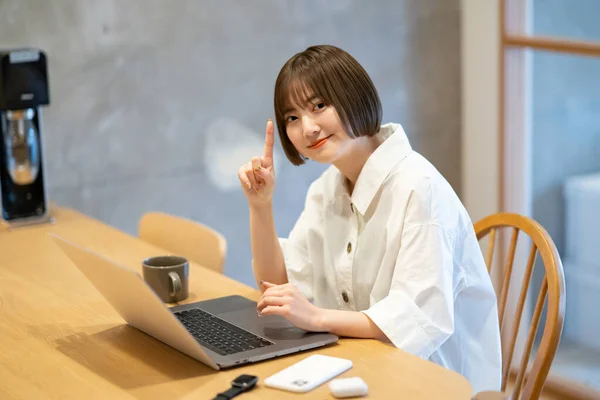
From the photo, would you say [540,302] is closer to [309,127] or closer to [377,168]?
[377,168]

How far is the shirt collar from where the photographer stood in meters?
1.76

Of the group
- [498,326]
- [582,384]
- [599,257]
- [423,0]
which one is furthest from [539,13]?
[498,326]

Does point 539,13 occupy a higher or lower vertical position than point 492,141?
higher

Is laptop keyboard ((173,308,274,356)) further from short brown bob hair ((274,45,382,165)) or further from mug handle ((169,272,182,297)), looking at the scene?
short brown bob hair ((274,45,382,165))

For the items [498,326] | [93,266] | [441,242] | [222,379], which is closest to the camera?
[222,379]

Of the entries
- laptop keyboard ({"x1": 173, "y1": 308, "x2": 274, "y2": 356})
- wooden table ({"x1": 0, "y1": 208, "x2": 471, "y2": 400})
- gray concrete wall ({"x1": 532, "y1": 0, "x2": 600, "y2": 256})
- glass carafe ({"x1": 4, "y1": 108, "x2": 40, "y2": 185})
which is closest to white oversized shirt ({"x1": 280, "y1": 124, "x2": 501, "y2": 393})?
wooden table ({"x1": 0, "y1": 208, "x2": 471, "y2": 400})

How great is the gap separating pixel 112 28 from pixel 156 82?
0.73 ft

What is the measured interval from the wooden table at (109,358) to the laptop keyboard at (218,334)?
6cm

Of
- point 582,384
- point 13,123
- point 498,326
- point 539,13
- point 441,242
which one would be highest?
point 539,13

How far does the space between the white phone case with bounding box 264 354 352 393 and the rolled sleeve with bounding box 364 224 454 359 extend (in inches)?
5.9

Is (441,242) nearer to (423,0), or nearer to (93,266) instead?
(93,266)

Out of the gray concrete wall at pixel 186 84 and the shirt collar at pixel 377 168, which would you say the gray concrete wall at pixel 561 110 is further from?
the shirt collar at pixel 377 168

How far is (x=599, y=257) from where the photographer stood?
2.97 metres

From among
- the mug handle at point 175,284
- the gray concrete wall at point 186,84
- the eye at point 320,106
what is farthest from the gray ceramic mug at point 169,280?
the gray concrete wall at point 186,84
